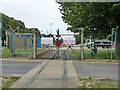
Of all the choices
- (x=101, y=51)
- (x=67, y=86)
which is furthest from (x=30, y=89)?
(x=101, y=51)

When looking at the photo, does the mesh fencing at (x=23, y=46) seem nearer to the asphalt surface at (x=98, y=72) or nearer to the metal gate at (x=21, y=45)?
the metal gate at (x=21, y=45)

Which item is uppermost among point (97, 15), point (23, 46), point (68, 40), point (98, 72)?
point (97, 15)

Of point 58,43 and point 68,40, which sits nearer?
point 68,40

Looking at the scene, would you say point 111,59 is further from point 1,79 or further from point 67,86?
point 1,79

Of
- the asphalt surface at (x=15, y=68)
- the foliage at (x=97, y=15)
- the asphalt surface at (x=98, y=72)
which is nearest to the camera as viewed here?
the asphalt surface at (x=98, y=72)

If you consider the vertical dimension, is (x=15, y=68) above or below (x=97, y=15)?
below

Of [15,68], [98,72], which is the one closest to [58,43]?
[15,68]

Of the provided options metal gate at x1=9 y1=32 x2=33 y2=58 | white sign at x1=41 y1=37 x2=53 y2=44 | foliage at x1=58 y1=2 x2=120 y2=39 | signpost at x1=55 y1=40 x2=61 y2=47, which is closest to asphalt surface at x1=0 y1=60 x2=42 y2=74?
signpost at x1=55 y1=40 x2=61 y2=47

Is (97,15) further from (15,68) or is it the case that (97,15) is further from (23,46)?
(23,46)

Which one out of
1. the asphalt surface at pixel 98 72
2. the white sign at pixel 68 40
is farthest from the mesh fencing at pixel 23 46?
the asphalt surface at pixel 98 72

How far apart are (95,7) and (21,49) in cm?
811

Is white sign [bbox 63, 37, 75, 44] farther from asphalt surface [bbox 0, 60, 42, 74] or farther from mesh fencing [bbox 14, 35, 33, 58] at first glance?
asphalt surface [bbox 0, 60, 42, 74]

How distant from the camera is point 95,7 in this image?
12.6 meters

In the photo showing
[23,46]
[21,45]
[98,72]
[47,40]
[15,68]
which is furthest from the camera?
[23,46]
